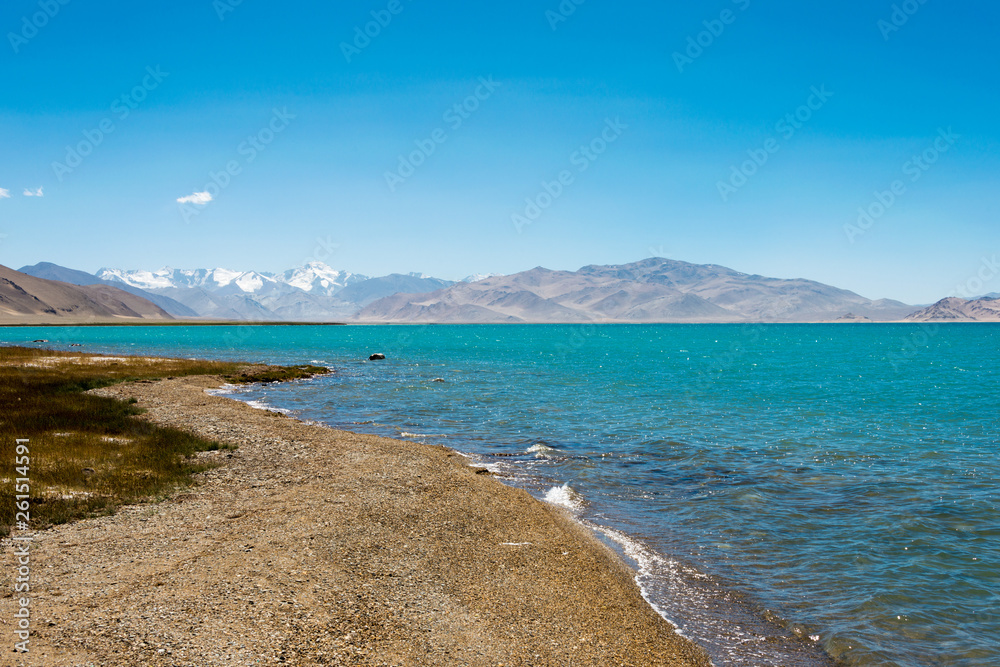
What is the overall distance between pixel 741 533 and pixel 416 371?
57765 mm

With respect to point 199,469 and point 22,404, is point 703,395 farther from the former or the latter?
point 22,404

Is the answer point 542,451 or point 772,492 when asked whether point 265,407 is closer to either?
point 542,451

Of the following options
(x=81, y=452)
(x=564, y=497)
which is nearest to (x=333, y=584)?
(x=564, y=497)

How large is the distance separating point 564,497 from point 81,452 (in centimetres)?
1684

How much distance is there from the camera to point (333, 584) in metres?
11.2

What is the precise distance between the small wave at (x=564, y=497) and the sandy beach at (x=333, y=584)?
3.52ft

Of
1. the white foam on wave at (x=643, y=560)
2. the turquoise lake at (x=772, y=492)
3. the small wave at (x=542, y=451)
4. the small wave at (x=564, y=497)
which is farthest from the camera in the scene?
the small wave at (x=542, y=451)

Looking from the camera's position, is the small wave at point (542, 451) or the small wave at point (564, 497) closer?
the small wave at point (564, 497)

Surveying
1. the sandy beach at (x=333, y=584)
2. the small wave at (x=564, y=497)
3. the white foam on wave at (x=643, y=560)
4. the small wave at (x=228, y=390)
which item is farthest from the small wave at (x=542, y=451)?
the small wave at (x=228, y=390)

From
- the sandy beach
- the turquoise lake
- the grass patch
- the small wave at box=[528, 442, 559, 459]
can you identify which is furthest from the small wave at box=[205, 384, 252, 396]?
the sandy beach

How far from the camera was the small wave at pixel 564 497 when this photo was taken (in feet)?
64.1

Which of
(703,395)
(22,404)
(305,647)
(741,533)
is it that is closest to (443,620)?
(305,647)

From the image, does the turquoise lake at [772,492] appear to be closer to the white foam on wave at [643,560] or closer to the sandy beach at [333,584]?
the white foam on wave at [643,560]

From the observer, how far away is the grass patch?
49.4ft
